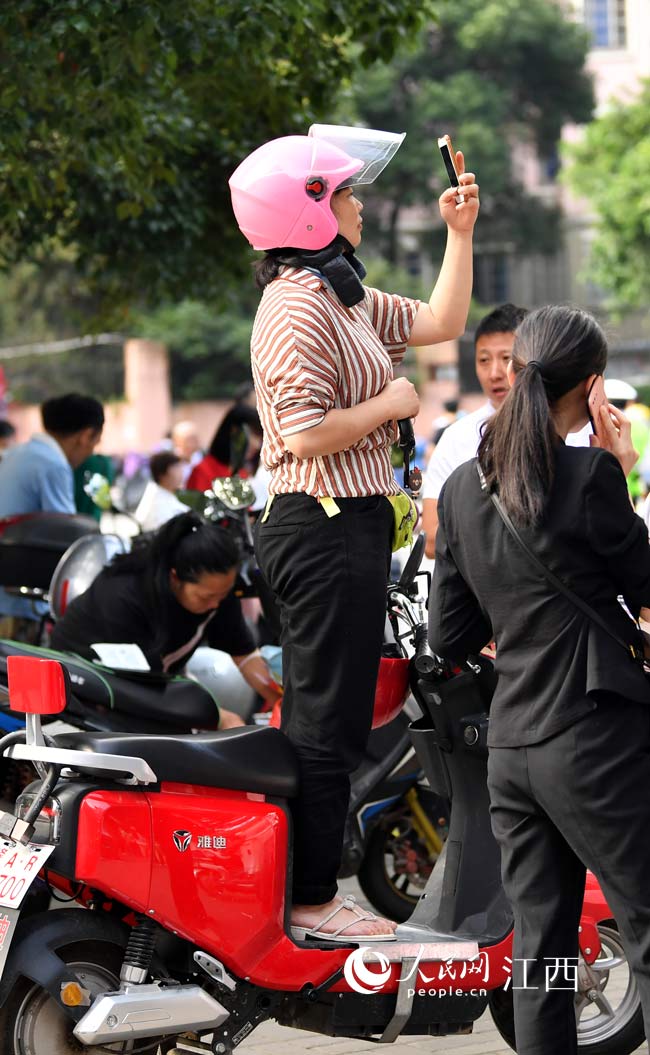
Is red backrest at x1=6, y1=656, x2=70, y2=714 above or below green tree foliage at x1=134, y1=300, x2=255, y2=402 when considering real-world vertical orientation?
→ above

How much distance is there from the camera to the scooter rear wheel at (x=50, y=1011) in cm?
357

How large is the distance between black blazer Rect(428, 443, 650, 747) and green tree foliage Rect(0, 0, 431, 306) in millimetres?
3348

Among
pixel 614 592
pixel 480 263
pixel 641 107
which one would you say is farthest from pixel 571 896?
pixel 480 263

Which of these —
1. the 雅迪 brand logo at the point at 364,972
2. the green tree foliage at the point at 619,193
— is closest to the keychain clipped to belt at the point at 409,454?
the 雅迪 brand logo at the point at 364,972

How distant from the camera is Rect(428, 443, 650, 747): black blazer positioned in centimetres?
315

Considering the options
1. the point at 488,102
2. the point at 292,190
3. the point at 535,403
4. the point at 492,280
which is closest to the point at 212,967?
the point at 535,403

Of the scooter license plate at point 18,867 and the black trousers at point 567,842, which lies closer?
the black trousers at point 567,842

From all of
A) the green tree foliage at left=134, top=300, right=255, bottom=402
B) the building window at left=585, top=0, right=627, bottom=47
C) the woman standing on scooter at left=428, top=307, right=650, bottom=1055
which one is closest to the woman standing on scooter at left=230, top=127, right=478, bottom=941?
the woman standing on scooter at left=428, top=307, right=650, bottom=1055

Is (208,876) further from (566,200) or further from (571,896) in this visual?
(566,200)

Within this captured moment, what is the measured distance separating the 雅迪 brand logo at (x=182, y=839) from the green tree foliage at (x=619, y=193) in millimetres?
35506

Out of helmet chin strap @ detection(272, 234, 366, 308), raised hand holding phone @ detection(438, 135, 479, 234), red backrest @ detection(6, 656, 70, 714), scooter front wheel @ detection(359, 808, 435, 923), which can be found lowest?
scooter front wheel @ detection(359, 808, 435, 923)

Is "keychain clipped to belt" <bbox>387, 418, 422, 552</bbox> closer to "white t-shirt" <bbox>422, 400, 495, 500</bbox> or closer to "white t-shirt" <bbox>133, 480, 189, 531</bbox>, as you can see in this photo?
"white t-shirt" <bbox>422, 400, 495, 500</bbox>

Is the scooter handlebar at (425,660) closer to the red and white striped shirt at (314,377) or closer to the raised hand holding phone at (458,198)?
the red and white striped shirt at (314,377)

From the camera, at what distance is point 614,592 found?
320 centimetres
